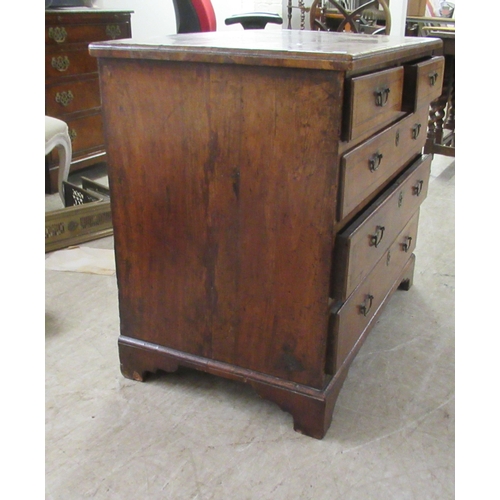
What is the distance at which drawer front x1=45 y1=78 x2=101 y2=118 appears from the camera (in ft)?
9.15

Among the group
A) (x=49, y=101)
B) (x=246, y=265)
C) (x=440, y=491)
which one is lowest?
(x=440, y=491)

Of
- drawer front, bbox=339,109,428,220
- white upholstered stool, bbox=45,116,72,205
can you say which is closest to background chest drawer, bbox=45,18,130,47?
white upholstered stool, bbox=45,116,72,205

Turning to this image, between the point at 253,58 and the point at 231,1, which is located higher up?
the point at 231,1

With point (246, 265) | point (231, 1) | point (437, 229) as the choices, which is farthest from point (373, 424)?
point (231, 1)

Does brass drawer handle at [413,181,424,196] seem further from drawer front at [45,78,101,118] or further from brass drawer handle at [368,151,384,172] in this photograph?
drawer front at [45,78,101,118]

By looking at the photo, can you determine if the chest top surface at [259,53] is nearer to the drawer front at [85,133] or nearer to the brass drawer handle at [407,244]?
the brass drawer handle at [407,244]

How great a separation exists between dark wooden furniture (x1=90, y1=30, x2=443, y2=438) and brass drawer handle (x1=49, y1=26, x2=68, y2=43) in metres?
1.78

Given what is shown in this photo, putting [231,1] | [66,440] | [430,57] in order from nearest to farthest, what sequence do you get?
[66,440] < [430,57] < [231,1]

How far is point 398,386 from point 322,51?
34.5 inches

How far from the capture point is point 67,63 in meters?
2.82

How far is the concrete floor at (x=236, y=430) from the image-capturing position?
1134 millimetres

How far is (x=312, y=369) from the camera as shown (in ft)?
4.00

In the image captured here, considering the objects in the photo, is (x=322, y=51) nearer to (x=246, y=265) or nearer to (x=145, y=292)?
(x=246, y=265)

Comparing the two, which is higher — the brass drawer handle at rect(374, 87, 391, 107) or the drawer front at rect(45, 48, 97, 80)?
the drawer front at rect(45, 48, 97, 80)
